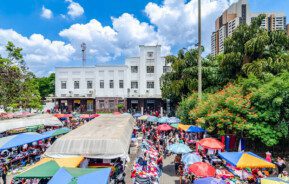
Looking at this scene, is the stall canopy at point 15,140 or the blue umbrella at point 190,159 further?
the stall canopy at point 15,140

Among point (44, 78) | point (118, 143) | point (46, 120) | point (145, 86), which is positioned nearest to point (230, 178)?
point (118, 143)

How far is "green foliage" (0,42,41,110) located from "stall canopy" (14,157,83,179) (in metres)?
18.1

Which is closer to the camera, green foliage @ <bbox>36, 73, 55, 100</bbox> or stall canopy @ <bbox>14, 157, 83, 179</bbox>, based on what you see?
stall canopy @ <bbox>14, 157, 83, 179</bbox>

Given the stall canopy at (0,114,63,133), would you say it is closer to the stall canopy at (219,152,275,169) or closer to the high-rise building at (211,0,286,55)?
the stall canopy at (219,152,275,169)

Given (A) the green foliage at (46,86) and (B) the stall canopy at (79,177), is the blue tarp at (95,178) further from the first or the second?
(A) the green foliage at (46,86)

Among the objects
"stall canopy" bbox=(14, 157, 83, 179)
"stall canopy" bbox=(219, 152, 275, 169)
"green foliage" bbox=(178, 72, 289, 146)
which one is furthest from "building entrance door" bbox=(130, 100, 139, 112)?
"stall canopy" bbox=(219, 152, 275, 169)

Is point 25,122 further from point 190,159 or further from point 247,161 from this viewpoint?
point 247,161

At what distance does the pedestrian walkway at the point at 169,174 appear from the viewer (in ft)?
40.9

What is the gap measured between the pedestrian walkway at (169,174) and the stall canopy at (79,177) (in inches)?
202

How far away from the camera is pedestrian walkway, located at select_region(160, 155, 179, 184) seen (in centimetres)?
1247

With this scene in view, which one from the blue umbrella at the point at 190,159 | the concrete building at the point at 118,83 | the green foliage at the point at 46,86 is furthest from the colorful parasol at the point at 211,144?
the green foliage at the point at 46,86

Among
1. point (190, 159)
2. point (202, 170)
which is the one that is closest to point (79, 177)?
point (202, 170)

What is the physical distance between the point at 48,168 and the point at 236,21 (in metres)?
61.8

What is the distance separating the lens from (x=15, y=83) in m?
26.0
